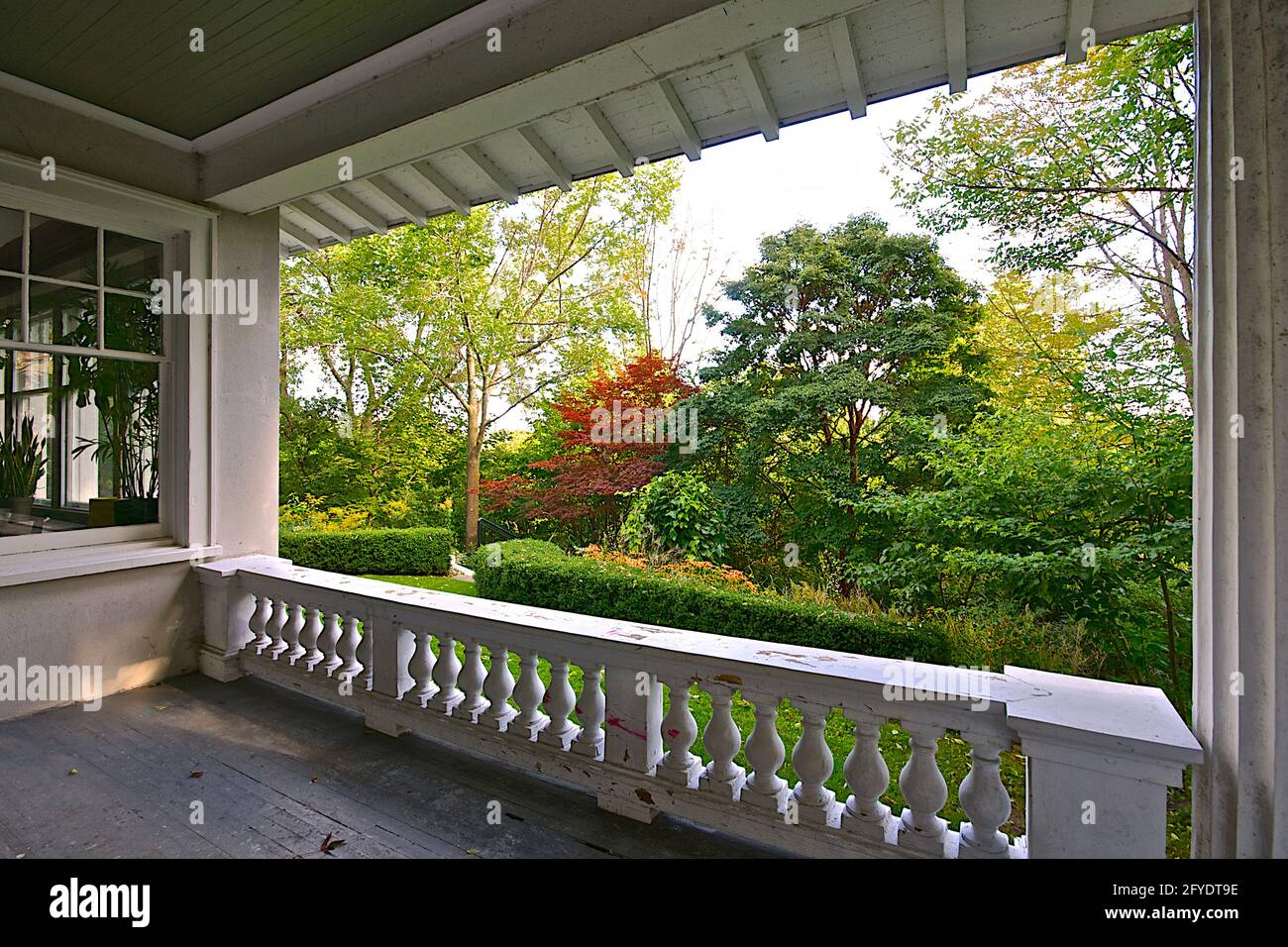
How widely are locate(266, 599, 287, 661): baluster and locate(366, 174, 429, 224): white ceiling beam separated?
2.17m

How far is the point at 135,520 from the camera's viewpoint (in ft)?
10.8

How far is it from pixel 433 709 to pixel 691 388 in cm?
625

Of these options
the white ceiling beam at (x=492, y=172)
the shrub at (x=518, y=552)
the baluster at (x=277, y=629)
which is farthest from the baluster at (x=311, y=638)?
the shrub at (x=518, y=552)

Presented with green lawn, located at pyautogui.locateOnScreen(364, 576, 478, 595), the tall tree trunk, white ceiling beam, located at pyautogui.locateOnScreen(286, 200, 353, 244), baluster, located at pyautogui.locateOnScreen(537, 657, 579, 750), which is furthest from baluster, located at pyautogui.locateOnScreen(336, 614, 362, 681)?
the tall tree trunk

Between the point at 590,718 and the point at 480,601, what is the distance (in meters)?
0.71

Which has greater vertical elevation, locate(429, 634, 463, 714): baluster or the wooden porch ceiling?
the wooden porch ceiling

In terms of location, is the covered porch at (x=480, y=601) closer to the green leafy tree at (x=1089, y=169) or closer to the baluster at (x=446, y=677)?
the baluster at (x=446, y=677)

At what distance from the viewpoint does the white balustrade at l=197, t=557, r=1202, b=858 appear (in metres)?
1.31

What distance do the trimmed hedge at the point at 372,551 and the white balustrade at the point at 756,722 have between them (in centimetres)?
500

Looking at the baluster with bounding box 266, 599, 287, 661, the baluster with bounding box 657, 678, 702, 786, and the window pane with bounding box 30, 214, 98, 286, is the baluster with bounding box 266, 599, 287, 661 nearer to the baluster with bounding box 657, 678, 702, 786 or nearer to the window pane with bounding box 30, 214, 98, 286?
the window pane with bounding box 30, 214, 98, 286

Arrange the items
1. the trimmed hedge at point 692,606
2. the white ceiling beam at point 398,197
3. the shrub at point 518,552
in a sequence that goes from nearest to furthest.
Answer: the white ceiling beam at point 398,197
the trimmed hedge at point 692,606
the shrub at point 518,552

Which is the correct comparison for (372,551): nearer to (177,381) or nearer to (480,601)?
(177,381)

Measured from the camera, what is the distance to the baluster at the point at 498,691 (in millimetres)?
2326

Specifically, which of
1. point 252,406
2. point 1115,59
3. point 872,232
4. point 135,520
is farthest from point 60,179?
point 872,232
